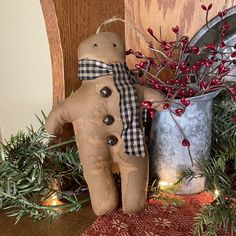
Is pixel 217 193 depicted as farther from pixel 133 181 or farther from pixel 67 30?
pixel 67 30

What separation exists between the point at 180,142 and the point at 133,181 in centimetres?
9

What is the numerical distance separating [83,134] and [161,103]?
0.11 meters

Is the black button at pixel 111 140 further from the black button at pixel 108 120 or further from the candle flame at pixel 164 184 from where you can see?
the candle flame at pixel 164 184

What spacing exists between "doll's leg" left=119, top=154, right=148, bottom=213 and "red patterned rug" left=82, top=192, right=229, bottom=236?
0.02 metres

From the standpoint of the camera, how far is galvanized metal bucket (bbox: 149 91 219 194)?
54cm

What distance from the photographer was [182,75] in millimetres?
550

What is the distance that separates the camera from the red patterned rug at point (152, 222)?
0.48 meters

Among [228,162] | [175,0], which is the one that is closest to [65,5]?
[175,0]

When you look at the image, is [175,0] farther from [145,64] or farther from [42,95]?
[42,95]

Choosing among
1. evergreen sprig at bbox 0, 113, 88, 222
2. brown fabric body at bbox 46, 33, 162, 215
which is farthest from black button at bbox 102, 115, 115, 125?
evergreen sprig at bbox 0, 113, 88, 222

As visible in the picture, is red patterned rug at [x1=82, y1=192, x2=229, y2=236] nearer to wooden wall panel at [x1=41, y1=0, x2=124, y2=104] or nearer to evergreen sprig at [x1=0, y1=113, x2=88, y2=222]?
evergreen sprig at [x1=0, y1=113, x2=88, y2=222]

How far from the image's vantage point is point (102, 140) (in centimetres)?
50

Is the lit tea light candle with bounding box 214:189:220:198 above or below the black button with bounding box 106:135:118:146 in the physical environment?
below

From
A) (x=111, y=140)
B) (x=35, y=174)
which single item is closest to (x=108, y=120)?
(x=111, y=140)
